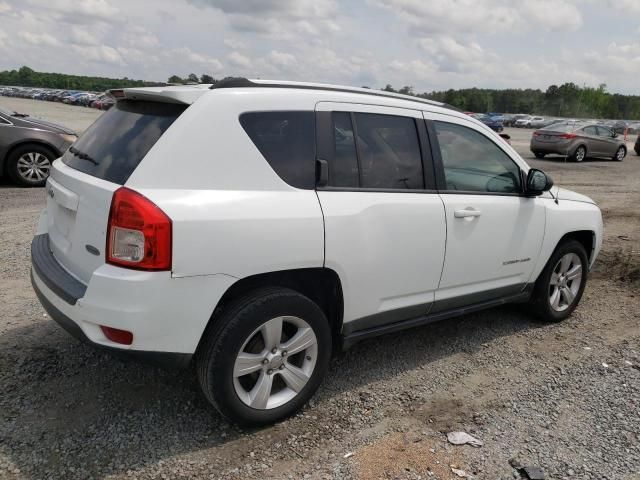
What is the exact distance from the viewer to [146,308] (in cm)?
254

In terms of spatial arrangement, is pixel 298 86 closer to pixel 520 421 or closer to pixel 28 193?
pixel 520 421

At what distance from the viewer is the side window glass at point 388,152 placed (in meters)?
3.32

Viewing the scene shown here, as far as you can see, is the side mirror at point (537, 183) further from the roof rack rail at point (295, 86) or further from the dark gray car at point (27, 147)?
the dark gray car at point (27, 147)

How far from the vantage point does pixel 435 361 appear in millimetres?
4004

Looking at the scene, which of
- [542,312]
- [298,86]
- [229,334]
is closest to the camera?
[229,334]

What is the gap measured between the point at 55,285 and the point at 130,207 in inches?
28.6

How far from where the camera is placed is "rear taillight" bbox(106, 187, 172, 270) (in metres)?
2.50

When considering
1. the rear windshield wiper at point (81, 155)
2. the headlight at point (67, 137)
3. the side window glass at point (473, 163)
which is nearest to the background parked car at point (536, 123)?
the headlight at point (67, 137)

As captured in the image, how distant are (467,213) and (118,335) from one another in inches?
90.5

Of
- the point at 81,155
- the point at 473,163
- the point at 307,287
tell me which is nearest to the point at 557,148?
the point at 473,163

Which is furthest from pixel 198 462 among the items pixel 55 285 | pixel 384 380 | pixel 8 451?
pixel 384 380

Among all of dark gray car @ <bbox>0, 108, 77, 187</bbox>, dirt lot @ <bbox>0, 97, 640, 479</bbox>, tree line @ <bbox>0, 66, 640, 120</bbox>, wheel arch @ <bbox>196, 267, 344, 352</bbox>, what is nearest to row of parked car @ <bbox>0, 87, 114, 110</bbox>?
tree line @ <bbox>0, 66, 640, 120</bbox>

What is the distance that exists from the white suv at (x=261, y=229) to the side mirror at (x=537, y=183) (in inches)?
12.8

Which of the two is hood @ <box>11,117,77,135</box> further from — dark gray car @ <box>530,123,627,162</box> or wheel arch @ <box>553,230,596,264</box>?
dark gray car @ <box>530,123,627,162</box>
